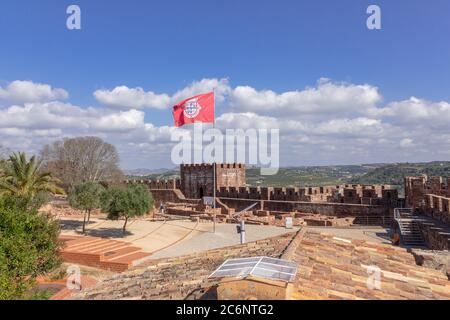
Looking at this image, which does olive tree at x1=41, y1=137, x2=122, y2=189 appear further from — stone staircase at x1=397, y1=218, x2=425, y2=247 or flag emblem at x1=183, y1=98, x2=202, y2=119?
stone staircase at x1=397, y1=218, x2=425, y2=247

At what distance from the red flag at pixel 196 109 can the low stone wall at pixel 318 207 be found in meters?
13.7

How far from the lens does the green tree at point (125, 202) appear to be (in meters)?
23.6

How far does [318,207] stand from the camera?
30766 mm

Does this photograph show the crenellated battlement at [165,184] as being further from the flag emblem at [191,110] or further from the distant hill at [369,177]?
the flag emblem at [191,110]

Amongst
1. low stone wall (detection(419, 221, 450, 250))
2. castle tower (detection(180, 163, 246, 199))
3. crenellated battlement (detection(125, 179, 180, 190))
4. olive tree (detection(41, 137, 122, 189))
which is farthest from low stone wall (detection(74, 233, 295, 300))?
olive tree (detection(41, 137, 122, 189))

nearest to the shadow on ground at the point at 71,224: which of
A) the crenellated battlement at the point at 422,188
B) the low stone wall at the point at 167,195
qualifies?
the low stone wall at the point at 167,195

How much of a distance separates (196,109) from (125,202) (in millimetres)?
7529

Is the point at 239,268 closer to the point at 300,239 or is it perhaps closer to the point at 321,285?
the point at 321,285

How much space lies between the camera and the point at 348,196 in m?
29.7

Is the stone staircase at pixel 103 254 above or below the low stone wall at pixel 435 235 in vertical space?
below

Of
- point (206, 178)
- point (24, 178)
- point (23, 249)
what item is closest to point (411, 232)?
point (23, 249)

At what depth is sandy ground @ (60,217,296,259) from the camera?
66.8ft
